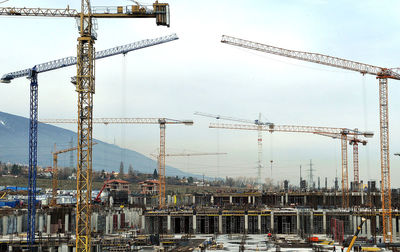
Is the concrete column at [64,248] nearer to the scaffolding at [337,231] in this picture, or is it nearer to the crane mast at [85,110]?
the crane mast at [85,110]

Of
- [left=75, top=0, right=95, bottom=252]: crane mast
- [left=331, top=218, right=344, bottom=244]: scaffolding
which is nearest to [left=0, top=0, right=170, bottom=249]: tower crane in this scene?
[left=75, top=0, right=95, bottom=252]: crane mast

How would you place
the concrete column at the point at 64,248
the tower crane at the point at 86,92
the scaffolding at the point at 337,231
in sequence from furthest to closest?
the scaffolding at the point at 337,231 < the concrete column at the point at 64,248 < the tower crane at the point at 86,92

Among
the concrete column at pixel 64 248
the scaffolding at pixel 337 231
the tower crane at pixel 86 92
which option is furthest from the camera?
the scaffolding at pixel 337 231

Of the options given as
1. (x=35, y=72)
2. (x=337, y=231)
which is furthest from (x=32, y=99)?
(x=337, y=231)

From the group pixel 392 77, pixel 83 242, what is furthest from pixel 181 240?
pixel 392 77

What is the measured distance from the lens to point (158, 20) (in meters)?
42.2

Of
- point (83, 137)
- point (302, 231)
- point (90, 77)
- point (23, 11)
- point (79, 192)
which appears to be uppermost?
point (23, 11)

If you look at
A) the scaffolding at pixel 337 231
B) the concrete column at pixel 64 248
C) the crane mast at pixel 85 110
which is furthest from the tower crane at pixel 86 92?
the scaffolding at pixel 337 231

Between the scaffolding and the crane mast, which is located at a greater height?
the crane mast

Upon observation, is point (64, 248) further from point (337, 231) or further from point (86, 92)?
point (337, 231)

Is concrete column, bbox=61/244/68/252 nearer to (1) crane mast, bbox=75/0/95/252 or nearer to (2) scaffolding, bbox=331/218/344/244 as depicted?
(1) crane mast, bbox=75/0/95/252

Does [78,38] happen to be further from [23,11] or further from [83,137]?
[23,11]

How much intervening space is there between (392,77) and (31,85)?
52.6 m

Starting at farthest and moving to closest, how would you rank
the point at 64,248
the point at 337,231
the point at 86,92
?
the point at 337,231 → the point at 64,248 → the point at 86,92
